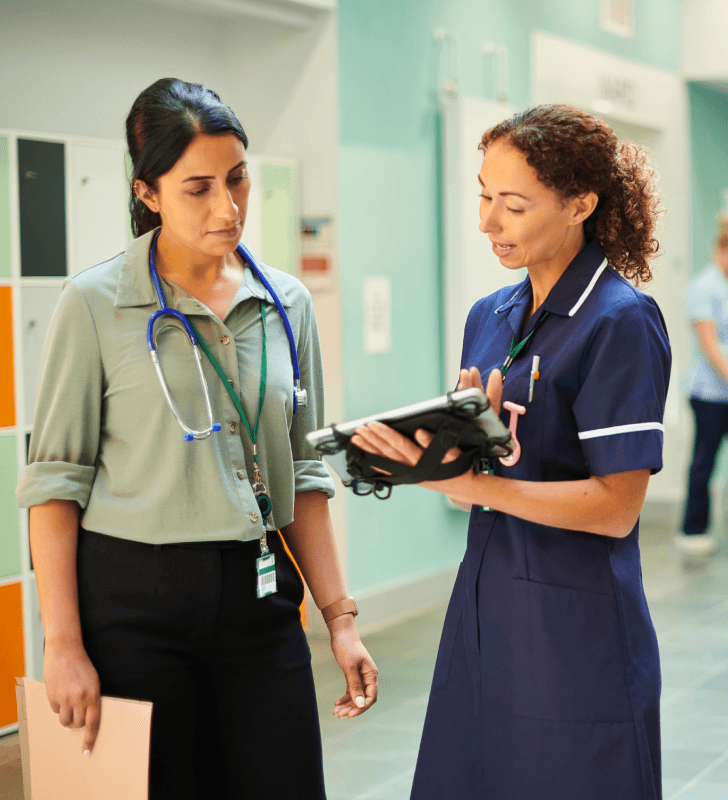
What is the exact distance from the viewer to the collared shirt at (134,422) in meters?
1.41

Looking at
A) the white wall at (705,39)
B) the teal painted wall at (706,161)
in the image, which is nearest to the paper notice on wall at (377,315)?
the white wall at (705,39)

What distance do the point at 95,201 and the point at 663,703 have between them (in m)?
2.57

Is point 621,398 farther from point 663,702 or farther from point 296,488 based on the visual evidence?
point 663,702

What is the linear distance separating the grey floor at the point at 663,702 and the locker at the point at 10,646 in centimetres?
99

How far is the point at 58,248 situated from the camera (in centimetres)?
339

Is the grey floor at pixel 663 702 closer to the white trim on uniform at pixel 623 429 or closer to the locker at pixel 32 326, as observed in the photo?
the locker at pixel 32 326

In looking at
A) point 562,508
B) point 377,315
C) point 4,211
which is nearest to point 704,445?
point 377,315

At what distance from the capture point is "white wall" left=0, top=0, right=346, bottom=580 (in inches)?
145

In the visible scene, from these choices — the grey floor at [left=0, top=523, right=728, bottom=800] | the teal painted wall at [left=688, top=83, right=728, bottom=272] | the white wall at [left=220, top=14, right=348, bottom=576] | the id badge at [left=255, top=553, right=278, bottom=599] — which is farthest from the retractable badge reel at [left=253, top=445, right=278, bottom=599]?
the teal painted wall at [left=688, top=83, right=728, bottom=272]

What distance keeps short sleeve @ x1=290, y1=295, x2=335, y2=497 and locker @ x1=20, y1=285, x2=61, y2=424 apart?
73.1 inches

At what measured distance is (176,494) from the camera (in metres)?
1.41

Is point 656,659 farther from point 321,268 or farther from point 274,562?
point 321,268

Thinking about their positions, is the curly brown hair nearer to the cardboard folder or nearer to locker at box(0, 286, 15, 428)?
the cardboard folder

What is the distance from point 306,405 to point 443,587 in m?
3.53
